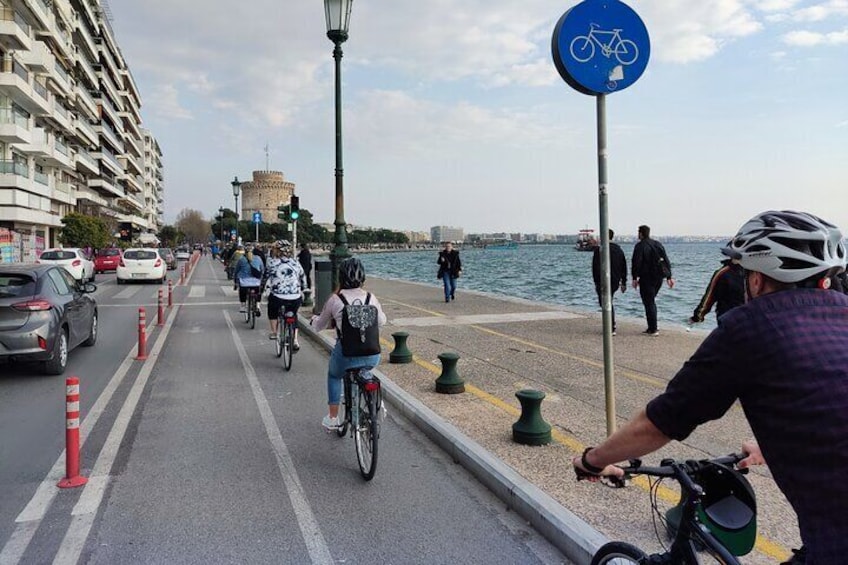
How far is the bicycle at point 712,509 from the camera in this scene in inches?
74.7

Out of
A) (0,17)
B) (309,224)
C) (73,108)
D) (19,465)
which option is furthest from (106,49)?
(19,465)

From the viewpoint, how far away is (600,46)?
4.39 metres

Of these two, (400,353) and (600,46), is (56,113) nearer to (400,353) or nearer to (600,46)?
(400,353)

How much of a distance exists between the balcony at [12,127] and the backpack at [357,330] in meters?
42.8

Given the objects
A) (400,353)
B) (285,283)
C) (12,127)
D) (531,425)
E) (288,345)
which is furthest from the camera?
(12,127)

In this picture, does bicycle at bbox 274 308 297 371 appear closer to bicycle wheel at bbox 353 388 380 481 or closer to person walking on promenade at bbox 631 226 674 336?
bicycle wheel at bbox 353 388 380 481

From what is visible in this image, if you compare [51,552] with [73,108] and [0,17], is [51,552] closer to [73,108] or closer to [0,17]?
[0,17]

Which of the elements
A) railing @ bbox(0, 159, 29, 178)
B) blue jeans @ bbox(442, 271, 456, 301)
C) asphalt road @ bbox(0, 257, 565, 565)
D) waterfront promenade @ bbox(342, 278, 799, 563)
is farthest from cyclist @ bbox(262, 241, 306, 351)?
railing @ bbox(0, 159, 29, 178)

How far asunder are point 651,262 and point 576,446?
686 centimetres

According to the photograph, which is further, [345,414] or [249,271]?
[249,271]

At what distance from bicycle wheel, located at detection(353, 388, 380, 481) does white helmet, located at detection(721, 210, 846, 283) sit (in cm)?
345

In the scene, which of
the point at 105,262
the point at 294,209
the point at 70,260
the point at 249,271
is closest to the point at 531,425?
the point at 249,271

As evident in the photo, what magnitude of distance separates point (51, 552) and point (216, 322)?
11.7 meters

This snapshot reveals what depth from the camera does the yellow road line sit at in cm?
349
